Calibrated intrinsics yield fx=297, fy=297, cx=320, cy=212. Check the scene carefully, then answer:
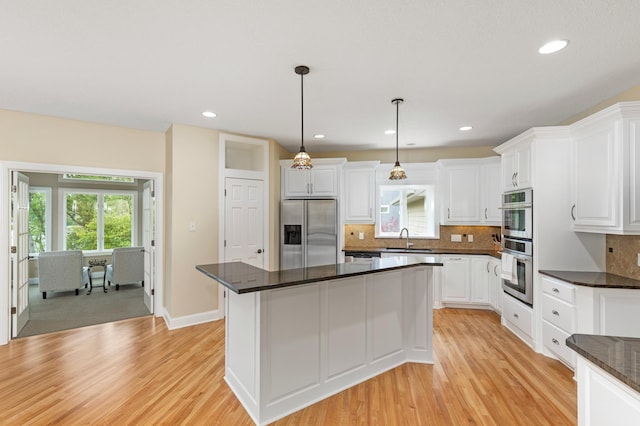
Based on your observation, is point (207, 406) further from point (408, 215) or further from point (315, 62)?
point (408, 215)

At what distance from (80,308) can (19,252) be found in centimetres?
147

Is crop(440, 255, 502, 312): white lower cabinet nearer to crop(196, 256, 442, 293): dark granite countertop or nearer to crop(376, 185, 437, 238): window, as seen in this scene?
crop(376, 185, 437, 238): window

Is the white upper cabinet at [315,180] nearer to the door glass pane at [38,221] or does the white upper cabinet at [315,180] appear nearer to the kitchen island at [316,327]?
the kitchen island at [316,327]

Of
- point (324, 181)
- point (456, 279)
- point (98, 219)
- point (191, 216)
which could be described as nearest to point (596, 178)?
point (456, 279)

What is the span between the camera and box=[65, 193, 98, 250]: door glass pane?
7.20 metres

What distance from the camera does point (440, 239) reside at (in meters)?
5.26

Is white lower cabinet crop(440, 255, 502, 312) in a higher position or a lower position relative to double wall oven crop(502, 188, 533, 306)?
Answer: lower

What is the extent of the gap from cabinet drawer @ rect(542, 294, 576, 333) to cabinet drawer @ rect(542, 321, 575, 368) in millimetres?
61

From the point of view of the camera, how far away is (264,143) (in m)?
4.70

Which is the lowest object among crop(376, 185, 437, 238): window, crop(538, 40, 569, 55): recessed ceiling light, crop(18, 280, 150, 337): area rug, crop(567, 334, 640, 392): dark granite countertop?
crop(18, 280, 150, 337): area rug

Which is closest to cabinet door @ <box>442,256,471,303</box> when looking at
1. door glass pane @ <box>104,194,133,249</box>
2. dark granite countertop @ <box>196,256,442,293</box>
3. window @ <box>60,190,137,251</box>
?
dark granite countertop @ <box>196,256,442,293</box>

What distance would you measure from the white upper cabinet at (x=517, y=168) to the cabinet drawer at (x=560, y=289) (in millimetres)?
1045

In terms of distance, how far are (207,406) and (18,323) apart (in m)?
3.24

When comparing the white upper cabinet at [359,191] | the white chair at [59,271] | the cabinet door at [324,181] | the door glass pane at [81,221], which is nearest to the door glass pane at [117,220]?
the door glass pane at [81,221]
